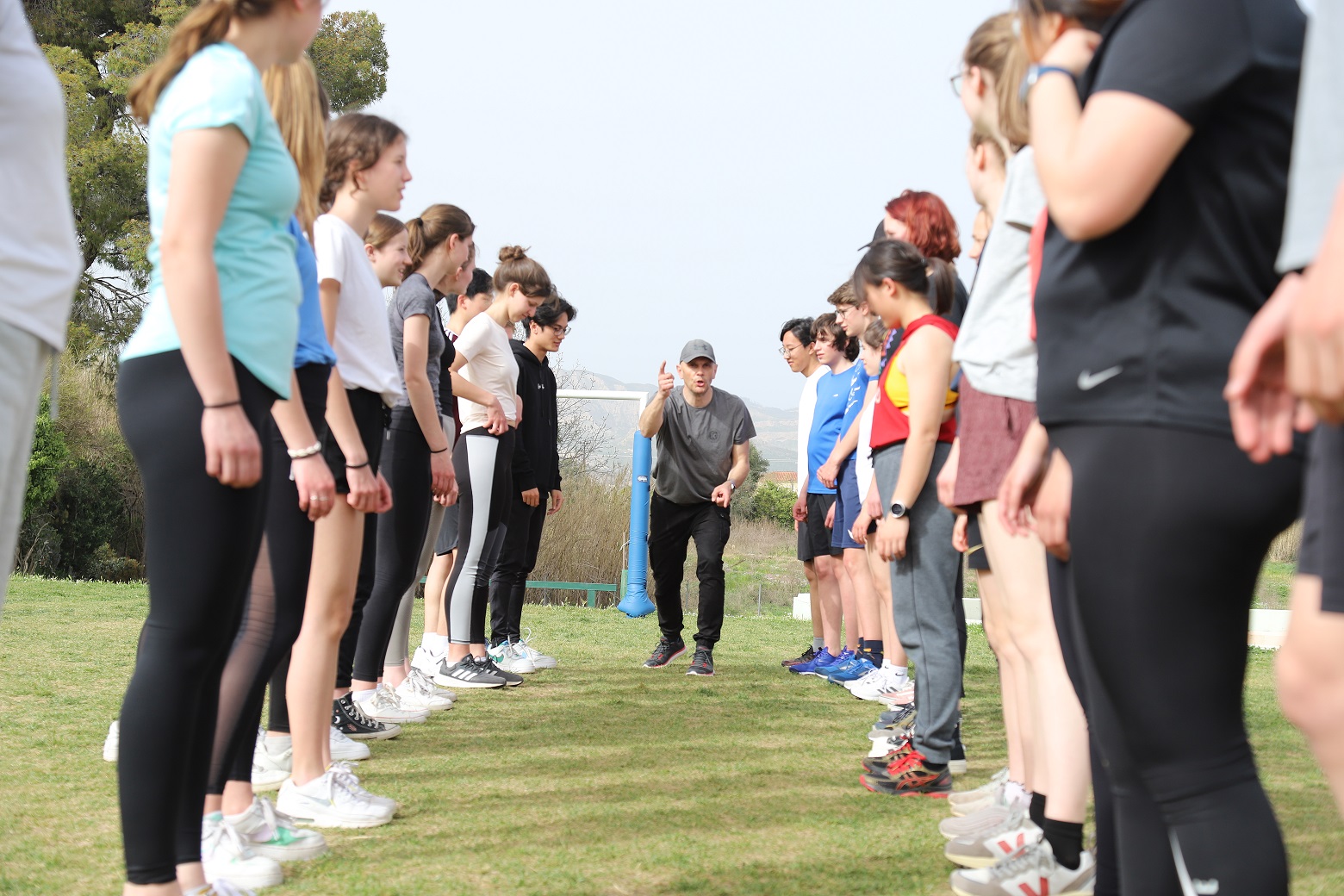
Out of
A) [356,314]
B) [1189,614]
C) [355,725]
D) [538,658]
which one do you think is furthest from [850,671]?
[1189,614]

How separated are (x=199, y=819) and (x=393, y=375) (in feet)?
5.01

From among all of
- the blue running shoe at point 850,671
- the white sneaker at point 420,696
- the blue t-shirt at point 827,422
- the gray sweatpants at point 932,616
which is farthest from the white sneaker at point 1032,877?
the blue t-shirt at point 827,422

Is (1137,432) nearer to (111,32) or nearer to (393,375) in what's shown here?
(393,375)

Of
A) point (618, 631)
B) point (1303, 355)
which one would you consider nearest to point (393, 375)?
point (1303, 355)

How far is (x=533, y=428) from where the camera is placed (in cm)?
668

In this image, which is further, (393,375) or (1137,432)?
(393,375)

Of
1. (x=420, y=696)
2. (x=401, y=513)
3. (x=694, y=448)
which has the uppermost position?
(x=694, y=448)

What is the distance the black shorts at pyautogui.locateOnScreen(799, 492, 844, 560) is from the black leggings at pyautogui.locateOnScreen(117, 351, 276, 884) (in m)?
5.19

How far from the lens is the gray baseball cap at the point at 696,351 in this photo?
696 centimetres

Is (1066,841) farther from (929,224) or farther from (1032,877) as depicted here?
(929,224)

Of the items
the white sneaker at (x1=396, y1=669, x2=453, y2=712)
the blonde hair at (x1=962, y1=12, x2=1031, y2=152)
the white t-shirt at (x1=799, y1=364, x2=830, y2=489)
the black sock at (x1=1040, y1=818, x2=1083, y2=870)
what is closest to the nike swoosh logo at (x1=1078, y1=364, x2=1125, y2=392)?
the blonde hair at (x1=962, y1=12, x2=1031, y2=152)

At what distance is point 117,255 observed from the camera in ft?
Result: 61.4

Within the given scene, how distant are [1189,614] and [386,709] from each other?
3.89m

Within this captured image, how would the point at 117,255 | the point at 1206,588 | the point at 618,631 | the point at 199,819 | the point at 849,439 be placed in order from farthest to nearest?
the point at 117,255, the point at 618,631, the point at 849,439, the point at 199,819, the point at 1206,588
